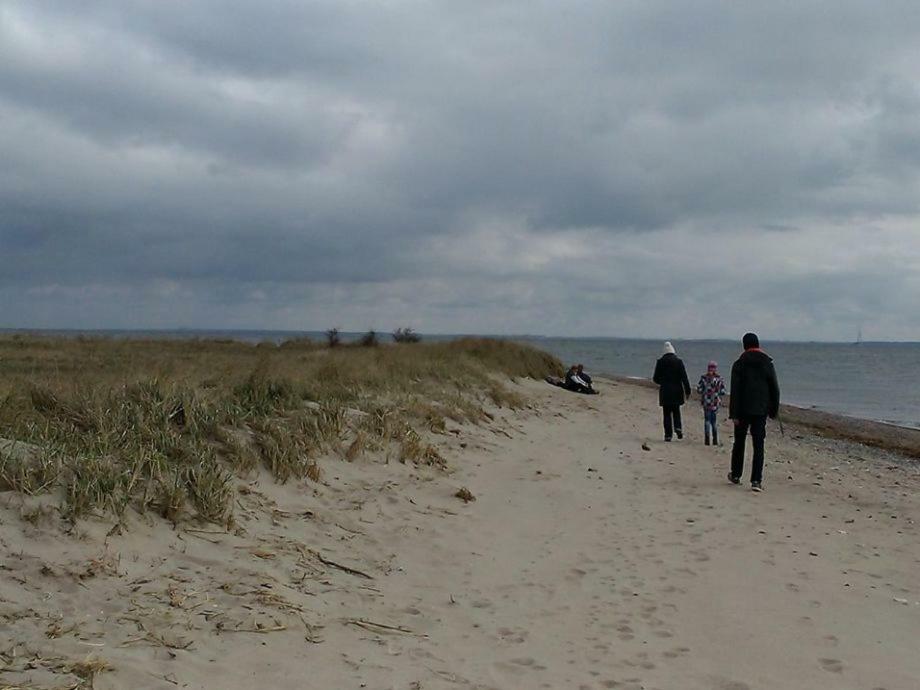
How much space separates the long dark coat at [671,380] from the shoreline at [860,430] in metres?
6.17

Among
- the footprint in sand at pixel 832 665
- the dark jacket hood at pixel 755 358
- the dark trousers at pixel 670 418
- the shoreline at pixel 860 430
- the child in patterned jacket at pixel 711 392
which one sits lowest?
the shoreline at pixel 860 430

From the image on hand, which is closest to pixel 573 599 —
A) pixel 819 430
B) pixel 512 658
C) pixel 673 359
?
pixel 512 658

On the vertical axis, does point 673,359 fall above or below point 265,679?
above

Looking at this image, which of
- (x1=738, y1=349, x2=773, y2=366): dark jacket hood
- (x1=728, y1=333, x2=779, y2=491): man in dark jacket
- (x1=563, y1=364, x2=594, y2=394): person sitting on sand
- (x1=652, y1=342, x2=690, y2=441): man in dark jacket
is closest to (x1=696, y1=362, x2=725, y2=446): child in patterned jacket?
(x1=652, y1=342, x2=690, y2=441): man in dark jacket

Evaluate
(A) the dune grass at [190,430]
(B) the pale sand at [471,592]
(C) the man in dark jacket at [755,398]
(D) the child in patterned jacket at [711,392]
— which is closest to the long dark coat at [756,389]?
(C) the man in dark jacket at [755,398]

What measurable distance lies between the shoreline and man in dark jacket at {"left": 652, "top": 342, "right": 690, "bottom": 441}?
239 inches

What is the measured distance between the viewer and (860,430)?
72.0ft

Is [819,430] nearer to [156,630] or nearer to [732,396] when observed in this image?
[732,396]

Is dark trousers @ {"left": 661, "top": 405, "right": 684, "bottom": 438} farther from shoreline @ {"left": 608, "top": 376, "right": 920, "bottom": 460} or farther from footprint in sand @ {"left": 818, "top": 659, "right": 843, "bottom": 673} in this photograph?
footprint in sand @ {"left": 818, "top": 659, "right": 843, "bottom": 673}

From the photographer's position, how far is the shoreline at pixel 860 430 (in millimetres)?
18781

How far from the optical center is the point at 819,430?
21484 mm

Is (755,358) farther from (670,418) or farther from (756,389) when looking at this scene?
(670,418)

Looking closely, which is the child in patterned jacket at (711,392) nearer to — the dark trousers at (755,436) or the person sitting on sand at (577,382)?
the dark trousers at (755,436)

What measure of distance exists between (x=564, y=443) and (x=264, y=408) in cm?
650
